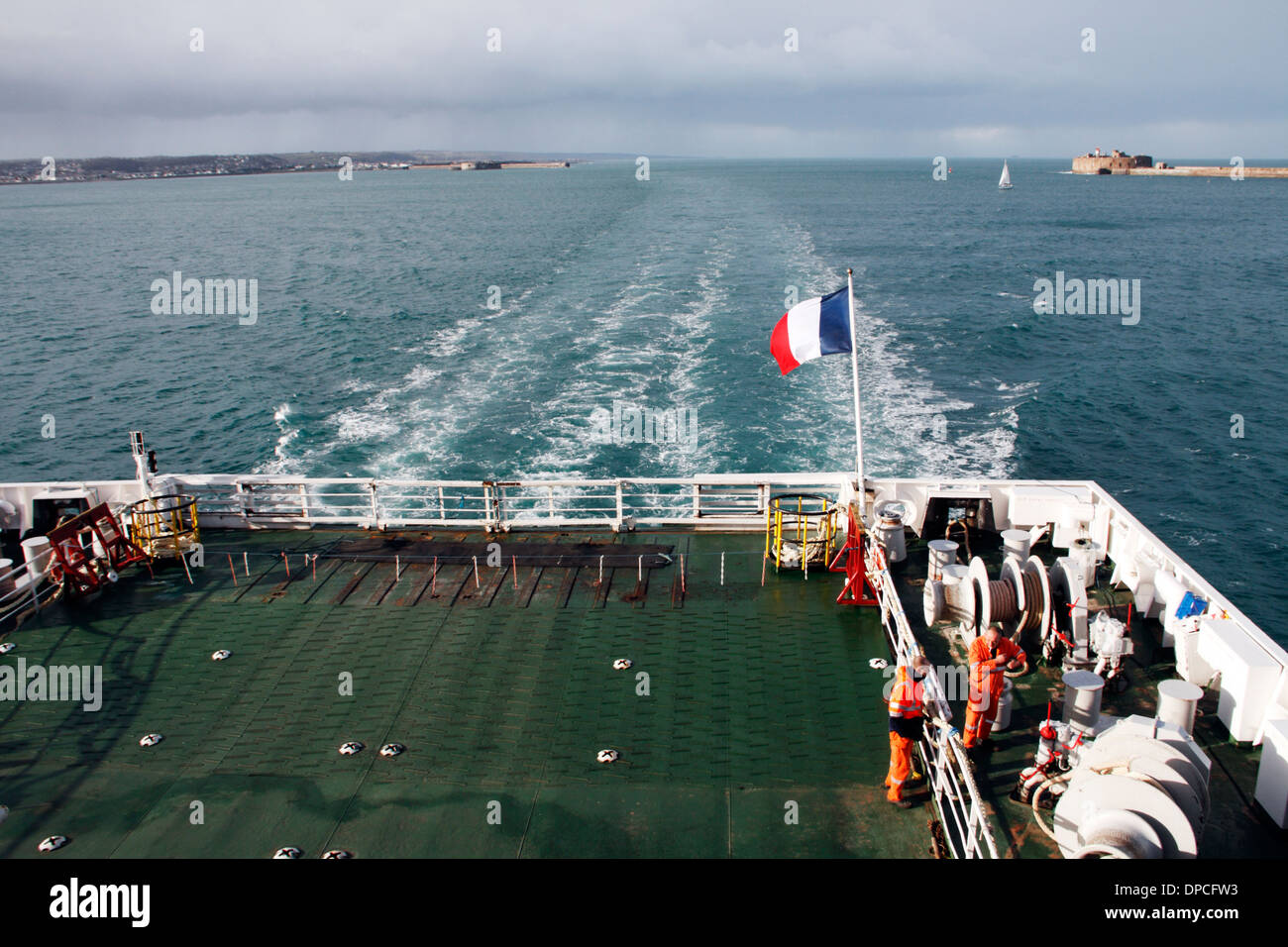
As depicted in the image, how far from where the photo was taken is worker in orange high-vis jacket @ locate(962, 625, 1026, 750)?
8578mm

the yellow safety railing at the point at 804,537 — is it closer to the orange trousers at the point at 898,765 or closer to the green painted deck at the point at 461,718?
the green painted deck at the point at 461,718

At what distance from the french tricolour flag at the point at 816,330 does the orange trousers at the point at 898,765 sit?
20.8 feet

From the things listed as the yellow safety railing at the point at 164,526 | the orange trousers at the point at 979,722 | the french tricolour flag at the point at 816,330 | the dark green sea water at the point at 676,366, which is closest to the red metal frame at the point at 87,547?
the yellow safety railing at the point at 164,526

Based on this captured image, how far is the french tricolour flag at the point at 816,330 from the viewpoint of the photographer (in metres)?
12.8

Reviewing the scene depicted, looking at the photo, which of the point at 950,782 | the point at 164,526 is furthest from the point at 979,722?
the point at 164,526

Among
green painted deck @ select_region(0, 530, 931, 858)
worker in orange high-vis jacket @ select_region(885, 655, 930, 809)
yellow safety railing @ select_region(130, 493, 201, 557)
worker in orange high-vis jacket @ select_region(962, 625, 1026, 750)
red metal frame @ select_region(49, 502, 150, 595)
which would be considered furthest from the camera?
yellow safety railing @ select_region(130, 493, 201, 557)

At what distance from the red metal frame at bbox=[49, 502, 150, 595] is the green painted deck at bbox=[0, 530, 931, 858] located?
1.43ft

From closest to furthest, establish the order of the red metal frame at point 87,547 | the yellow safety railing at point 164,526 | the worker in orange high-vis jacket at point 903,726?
the worker in orange high-vis jacket at point 903,726, the red metal frame at point 87,547, the yellow safety railing at point 164,526

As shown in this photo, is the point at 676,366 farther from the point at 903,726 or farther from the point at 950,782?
the point at 950,782

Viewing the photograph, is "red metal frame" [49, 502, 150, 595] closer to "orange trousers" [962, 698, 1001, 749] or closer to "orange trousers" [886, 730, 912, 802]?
"orange trousers" [886, 730, 912, 802]

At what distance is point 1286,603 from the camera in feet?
75.2

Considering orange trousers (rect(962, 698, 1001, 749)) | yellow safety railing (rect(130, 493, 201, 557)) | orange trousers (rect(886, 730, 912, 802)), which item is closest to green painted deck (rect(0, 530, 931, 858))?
orange trousers (rect(886, 730, 912, 802))

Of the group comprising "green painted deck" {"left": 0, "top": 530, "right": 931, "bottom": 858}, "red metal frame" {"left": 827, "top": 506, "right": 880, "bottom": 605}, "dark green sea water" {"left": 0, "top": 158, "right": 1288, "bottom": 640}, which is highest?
"dark green sea water" {"left": 0, "top": 158, "right": 1288, "bottom": 640}

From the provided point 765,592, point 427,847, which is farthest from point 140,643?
point 765,592
